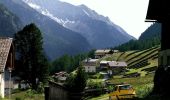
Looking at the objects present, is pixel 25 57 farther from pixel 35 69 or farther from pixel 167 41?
pixel 167 41

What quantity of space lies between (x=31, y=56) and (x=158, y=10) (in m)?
61.6

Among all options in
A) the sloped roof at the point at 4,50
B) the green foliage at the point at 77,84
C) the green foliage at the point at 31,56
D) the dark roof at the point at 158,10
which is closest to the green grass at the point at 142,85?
the green foliage at the point at 77,84

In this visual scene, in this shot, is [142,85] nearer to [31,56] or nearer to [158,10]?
[158,10]

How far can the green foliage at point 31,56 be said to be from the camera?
9788 cm

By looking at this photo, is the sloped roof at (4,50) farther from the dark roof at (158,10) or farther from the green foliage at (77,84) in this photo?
the dark roof at (158,10)

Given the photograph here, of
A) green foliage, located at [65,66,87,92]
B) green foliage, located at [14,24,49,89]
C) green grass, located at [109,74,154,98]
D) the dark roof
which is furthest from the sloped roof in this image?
green foliage, located at [14,24,49,89]

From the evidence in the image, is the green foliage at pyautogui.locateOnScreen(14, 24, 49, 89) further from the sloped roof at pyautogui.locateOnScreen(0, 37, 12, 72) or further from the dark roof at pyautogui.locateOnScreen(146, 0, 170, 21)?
the dark roof at pyautogui.locateOnScreen(146, 0, 170, 21)

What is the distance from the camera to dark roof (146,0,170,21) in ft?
128

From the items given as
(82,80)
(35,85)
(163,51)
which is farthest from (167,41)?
(35,85)

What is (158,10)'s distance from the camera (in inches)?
1604

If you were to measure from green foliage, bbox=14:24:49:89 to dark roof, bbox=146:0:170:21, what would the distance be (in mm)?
58434

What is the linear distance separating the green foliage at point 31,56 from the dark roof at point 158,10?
58.4m

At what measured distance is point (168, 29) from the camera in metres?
39.5

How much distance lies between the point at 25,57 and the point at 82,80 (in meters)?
55.7
